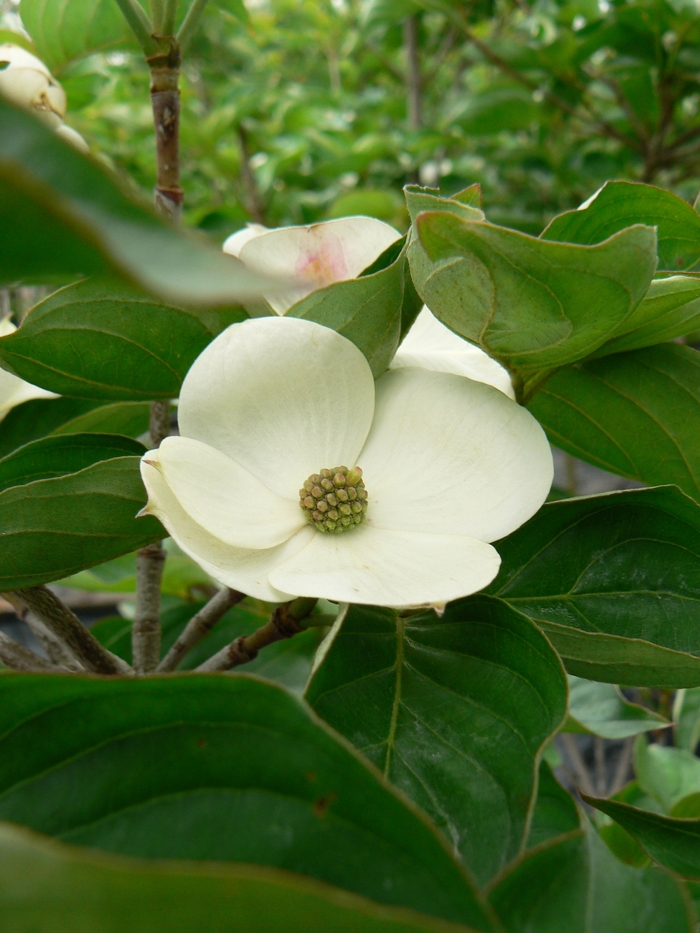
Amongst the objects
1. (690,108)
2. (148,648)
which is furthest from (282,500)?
(690,108)

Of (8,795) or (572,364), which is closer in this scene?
(8,795)

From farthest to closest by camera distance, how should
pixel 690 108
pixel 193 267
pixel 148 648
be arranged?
1. pixel 690 108
2. pixel 148 648
3. pixel 193 267

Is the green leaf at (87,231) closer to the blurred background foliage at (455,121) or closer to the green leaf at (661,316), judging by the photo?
the green leaf at (661,316)

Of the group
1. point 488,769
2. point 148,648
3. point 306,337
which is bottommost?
point 148,648

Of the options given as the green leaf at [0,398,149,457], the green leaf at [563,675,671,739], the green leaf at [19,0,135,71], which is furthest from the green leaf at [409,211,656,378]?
the green leaf at [19,0,135,71]

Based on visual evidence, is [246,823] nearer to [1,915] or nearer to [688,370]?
[1,915]

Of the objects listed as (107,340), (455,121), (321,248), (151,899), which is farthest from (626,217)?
(455,121)

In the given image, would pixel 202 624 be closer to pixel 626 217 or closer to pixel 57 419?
pixel 57 419

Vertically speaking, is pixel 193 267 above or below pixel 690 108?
above
